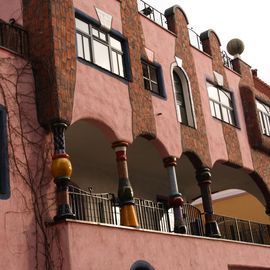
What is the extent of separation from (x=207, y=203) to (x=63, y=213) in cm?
722

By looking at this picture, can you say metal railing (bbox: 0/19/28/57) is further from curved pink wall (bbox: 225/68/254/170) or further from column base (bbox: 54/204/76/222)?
curved pink wall (bbox: 225/68/254/170)

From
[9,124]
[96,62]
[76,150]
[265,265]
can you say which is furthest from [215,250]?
[9,124]

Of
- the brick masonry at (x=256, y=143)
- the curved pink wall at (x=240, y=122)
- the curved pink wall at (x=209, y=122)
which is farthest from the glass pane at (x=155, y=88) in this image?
the brick masonry at (x=256, y=143)

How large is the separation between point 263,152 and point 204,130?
4.63 m

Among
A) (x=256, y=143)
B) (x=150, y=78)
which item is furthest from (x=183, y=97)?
(x=256, y=143)

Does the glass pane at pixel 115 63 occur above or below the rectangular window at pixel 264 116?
below

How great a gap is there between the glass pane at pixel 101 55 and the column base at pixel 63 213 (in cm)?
450

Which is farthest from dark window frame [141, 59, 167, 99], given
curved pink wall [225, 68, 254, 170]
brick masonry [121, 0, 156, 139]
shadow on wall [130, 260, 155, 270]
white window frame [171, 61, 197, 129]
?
shadow on wall [130, 260, 155, 270]

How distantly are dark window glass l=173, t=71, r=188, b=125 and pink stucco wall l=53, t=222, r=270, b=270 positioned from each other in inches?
164

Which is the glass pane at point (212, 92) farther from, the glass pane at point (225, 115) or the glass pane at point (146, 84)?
the glass pane at point (146, 84)

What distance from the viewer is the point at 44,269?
38.5 feet

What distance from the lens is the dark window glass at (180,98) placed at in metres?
18.6

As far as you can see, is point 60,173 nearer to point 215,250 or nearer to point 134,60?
point 134,60

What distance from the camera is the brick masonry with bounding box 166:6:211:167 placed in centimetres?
1820
